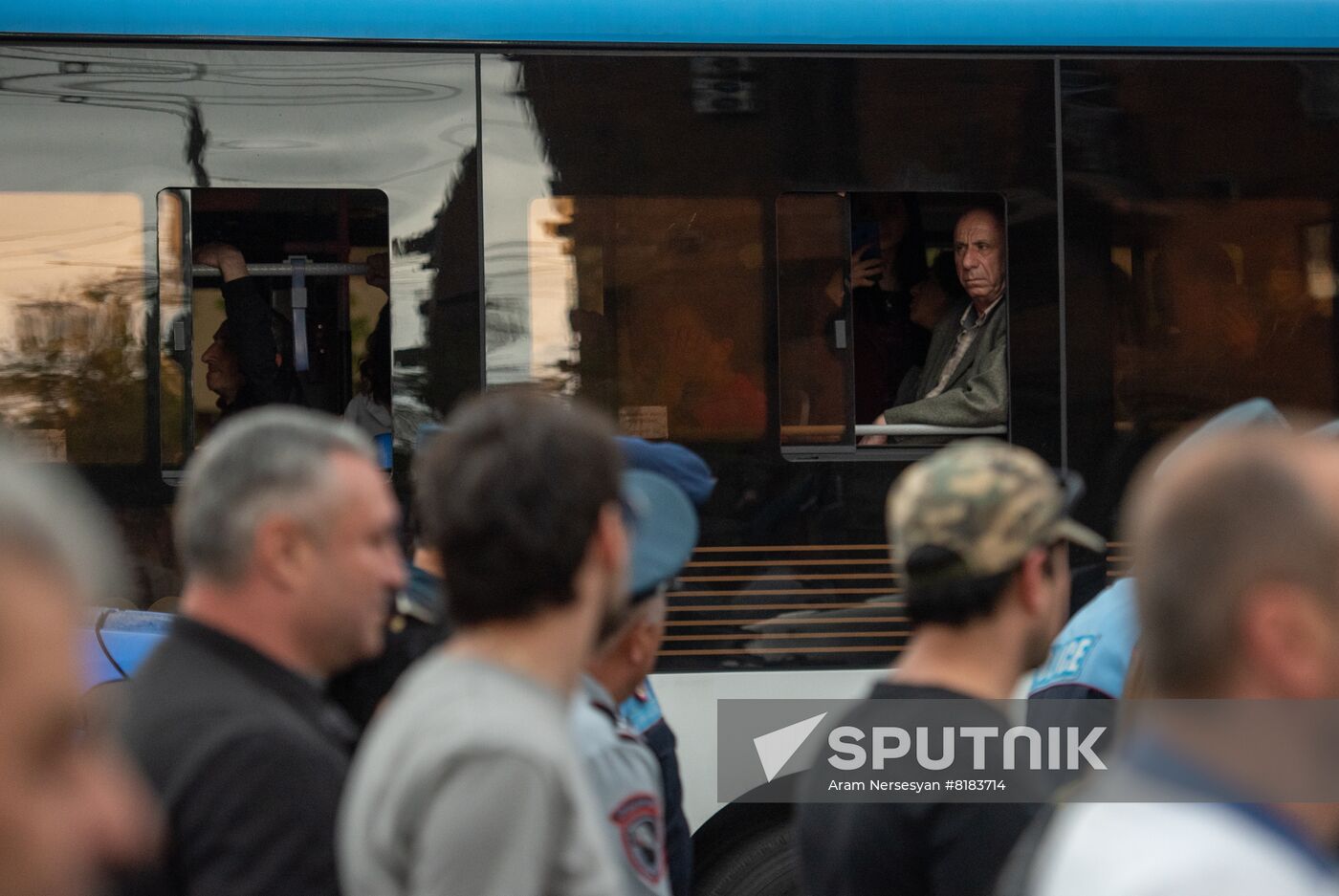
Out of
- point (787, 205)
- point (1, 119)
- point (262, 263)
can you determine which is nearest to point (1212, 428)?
point (787, 205)

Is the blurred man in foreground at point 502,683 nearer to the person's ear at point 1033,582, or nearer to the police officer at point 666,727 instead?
the person's ear at point 1033,582

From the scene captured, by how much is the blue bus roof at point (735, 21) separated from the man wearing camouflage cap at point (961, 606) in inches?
116

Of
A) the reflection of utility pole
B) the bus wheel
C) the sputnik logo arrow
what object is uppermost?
the reflection of utility pole

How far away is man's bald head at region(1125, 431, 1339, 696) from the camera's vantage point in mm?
1314

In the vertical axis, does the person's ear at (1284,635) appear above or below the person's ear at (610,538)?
below

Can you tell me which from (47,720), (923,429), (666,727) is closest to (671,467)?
(666,727)

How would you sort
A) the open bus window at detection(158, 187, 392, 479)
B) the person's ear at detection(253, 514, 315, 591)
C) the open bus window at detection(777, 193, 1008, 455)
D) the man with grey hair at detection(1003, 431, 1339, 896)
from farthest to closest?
1. the open bus window at detection(777, 193, 1008, 455)
2. the open bus window at detection(158, 187, 392, 479)
3. the person's ear at detection(253, 514, 315, 591)
4. the man with grey hair at detection(1003, 431, 1339, 896)

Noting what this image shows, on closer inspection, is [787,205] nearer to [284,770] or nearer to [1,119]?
[1,119]

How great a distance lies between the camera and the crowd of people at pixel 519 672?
1.04 metres

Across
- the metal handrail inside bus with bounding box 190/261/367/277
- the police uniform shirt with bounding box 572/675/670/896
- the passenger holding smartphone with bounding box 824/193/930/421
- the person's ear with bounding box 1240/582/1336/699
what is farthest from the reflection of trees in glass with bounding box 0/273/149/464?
the person's ear with bounding box 1240/582/1336/699

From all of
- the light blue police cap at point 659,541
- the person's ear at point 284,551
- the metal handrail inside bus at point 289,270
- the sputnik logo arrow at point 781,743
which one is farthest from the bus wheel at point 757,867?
the person's ear at point 284,551

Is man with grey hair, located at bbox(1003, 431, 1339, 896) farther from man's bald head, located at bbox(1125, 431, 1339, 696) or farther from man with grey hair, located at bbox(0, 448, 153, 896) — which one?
man with grey hair, located at bbox(0, 448, 153, 896)

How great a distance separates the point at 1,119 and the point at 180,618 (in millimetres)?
3072

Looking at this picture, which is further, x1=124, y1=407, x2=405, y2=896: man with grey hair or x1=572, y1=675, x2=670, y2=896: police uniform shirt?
x1=572, y1=675, x2=670, y2=896: police uniform shirt
